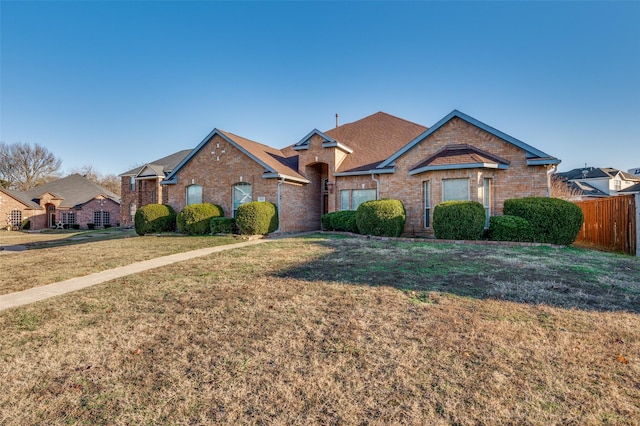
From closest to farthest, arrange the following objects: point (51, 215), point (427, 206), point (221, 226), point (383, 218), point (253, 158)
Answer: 1. point (383, 218)
2. point (427, 206)
3. point (221, 226)
4. point (253, 158)
5. point (51, 215)

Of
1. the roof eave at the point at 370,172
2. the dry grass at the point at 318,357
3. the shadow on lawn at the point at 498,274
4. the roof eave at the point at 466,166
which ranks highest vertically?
the roof eave at the point at 370,172

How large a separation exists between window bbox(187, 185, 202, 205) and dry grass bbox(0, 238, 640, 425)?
14.4m

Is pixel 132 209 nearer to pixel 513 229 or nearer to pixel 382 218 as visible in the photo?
pixel 382 218

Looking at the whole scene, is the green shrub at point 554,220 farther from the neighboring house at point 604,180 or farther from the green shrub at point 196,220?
the neighboring house at point 604,180

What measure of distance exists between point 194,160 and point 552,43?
64.4 feet

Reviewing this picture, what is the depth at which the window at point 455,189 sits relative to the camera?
14.4 metres

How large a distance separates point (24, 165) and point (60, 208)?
Result: 22365 millimetres

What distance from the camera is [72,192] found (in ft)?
127

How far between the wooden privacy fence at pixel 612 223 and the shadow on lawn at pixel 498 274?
280cm

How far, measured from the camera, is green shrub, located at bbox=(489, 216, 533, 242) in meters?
12.1

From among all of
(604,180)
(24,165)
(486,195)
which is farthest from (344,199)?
(24,165)

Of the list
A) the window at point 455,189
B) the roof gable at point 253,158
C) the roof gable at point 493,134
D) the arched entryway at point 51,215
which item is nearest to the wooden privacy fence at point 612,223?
the roof gable at point 493,134

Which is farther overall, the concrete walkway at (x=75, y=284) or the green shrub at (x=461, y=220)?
the green shrub at (x=461, y=220)

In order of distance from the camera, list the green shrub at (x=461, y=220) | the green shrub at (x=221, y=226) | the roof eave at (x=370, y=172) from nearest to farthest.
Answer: the green shrub at (x=461, y=220) → the roof eave at (x=370, y=172) → the green shrub at (x=221, y=226)
